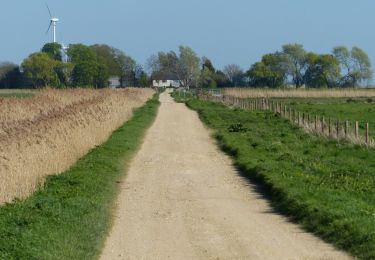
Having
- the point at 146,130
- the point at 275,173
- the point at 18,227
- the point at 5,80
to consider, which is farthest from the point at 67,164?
the point at 5,80

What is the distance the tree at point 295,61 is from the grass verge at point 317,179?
120982mm

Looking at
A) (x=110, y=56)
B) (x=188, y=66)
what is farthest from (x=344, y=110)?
(x=188, y=66)

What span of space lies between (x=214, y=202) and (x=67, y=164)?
5.51m

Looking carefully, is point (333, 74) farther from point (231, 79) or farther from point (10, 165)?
point (10, 165)

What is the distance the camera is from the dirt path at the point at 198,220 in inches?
426

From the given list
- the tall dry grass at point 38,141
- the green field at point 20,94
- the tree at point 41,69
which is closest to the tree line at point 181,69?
the tree at point 41,69

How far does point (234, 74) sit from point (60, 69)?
53.7 metres

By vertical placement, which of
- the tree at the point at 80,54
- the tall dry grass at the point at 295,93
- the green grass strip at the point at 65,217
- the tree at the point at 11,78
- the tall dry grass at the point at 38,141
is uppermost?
the tree at the point at 80,54

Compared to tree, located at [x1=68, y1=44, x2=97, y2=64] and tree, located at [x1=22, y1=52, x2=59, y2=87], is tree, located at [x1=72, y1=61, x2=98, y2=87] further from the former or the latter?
tree, located at [x1=22, y1=52, x2=59, y2=87]

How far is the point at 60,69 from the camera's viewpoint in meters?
123

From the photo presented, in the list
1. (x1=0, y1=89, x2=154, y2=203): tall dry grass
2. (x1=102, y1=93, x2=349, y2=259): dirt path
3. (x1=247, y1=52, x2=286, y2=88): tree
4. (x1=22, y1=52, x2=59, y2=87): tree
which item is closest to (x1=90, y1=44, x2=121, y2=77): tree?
(x1=247, y1=52, x2=286, y2=88): tree

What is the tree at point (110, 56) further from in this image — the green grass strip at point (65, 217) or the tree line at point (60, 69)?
the green grass strip at point (65, 217)

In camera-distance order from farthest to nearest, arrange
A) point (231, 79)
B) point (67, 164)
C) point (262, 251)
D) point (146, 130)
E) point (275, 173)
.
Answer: point (231, 79) < point (146, 130) < point (67, 164) < point (275, 173) < point (262, 251)

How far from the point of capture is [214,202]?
1539 cm
